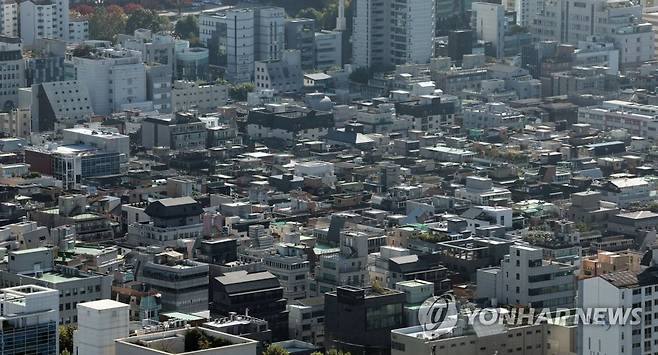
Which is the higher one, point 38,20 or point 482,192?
point 38,20

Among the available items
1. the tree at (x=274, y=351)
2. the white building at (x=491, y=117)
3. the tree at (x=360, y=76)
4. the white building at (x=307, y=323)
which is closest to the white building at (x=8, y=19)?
the tree at (x=360, y=76)

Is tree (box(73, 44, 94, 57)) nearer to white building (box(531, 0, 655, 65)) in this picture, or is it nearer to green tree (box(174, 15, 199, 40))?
green tree (box(174, 15, 199, 40))

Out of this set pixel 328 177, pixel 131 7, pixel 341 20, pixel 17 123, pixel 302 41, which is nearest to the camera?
pixel 328 177

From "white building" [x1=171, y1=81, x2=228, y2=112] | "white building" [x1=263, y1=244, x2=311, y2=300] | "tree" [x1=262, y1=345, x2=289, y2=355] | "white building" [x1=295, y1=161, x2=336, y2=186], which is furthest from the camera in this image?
"white building" [x1=171, y1=81, x2=228, y2=112]

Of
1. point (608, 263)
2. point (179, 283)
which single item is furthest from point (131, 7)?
point (179, 283)

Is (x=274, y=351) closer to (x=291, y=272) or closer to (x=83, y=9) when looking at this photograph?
(x=291, y=272)

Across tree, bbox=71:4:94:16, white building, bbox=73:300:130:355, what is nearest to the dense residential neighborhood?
white building, bbox=73:300:130:355

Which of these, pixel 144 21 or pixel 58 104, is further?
pixel 144 21
